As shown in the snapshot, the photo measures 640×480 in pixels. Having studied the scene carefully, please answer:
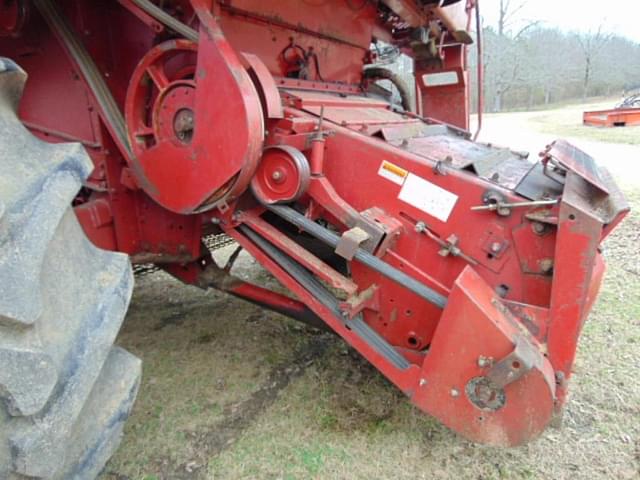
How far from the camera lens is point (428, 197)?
5.92 ft

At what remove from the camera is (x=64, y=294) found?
4.13 feet

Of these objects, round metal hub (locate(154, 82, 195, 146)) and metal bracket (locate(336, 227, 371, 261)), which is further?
round metal hub (locate(154, 82, 195, 146))

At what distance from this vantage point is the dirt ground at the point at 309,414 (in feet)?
5.94

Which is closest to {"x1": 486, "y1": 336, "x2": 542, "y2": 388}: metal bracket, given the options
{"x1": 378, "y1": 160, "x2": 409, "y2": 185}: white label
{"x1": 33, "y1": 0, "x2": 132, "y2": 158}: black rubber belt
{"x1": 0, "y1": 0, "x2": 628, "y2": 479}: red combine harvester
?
→ {"x1": 0, "y1": 0, "x2": 628, "y2": 479}: red combine harvester

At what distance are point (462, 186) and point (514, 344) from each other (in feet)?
1.97

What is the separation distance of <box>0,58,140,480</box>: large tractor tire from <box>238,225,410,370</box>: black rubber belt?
627 millimetres

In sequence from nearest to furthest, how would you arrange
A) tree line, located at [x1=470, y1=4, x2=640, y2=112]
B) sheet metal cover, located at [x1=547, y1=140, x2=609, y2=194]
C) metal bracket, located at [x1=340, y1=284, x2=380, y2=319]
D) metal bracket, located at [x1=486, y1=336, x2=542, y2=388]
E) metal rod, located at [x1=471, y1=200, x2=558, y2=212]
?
1. metal bracket, located at [x1=486, y1=336, x2=542, y2=388]
2. metal rod, located at [x1=471, y1=200, x2=558, y2=212]
3. sheet metal cover, located at [x1=547, y1=140, x2=609, y2=194]
4. metal bracket, located at [x1=340, y1=284, x2=380, y2=319]
5. tree line, located at [x1=470, y1=4, x2=640, y2=112]

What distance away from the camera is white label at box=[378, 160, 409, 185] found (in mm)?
1838

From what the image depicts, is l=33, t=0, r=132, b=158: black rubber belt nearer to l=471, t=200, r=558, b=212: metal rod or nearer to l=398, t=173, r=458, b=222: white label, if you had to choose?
l=398, t=173, r=458, b=222: white label

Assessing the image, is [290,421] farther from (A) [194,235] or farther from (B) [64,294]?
(B) [64,294]

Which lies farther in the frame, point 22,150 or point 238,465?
point 238,465

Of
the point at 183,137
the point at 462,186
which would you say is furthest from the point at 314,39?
the point at 462,186

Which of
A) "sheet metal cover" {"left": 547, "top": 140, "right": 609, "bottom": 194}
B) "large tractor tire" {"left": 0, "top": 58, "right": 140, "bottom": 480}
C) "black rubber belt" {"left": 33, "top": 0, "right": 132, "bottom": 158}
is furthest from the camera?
"black rubber belt" {"left": 33, "top": 0, "right": 132, "bottom": 158}

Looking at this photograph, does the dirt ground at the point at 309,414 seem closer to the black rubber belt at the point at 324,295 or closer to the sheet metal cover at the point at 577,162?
the black rubber belt at the point at 324,295
